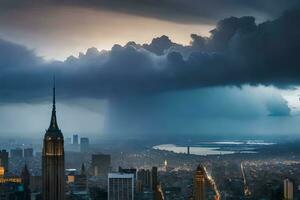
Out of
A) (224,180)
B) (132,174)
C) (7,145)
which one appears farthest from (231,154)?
(7,145)

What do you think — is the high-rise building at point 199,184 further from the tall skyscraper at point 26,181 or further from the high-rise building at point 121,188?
the tall skyscraper at point 26,181

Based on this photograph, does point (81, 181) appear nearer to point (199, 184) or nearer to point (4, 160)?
point (4, 160)

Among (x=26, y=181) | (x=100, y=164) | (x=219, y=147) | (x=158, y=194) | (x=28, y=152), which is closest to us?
(x=219, y=147)

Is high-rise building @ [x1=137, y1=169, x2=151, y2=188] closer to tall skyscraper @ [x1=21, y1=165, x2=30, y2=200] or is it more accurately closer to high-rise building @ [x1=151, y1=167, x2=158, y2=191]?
high-rise building @ [x1=151, y1=167, x2=158, y2=191]

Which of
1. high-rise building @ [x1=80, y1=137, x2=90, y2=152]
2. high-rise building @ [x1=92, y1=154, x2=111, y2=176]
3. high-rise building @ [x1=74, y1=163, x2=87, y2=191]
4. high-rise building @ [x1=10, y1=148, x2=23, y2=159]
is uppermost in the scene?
high-rise building @ [x1=80, y1=137, x2=90, y2=152]

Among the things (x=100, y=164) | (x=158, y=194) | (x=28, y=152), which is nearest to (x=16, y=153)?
(x=28, y=152)

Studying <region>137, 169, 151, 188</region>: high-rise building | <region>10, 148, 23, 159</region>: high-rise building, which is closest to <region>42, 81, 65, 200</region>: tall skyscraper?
<region>10, 148, 23, 159</region>: high-rise building
